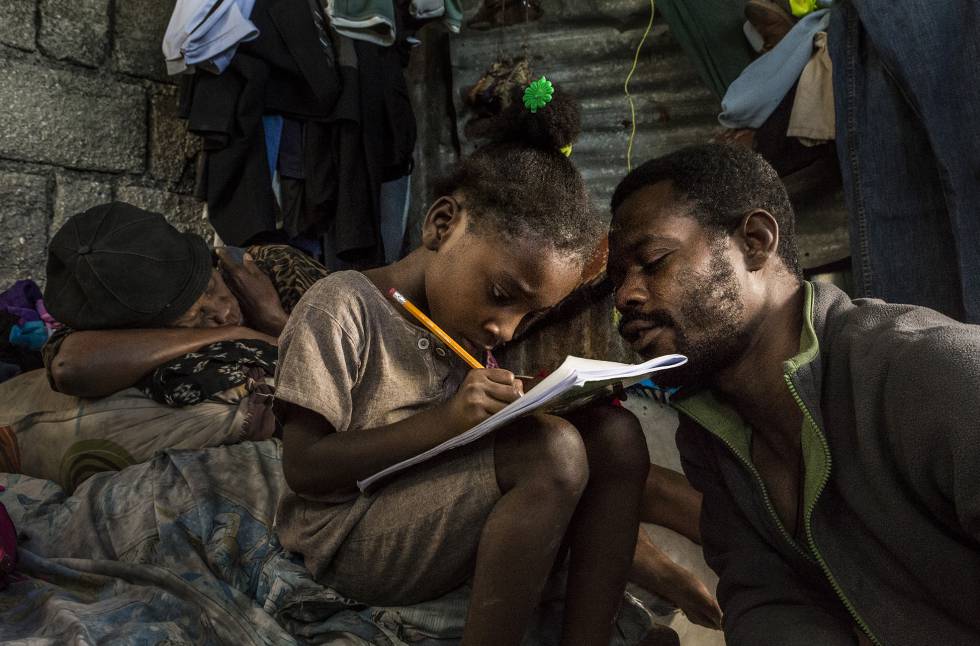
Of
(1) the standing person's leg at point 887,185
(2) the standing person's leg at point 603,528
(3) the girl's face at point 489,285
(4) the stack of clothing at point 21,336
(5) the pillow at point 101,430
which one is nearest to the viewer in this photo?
(2) the standing person's leg at point 603,528

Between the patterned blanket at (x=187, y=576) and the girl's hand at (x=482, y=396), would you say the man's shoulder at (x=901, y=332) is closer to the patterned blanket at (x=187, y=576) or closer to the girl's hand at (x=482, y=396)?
the girl's hand at (x=482, y=396)

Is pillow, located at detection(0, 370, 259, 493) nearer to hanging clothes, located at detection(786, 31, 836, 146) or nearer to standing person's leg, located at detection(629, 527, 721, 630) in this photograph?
standing person's leg, located at detection(629, 527, 721, 630)

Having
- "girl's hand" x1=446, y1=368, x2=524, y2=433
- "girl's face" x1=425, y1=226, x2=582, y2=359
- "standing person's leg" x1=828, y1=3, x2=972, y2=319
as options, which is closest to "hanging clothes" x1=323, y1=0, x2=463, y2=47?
"standing person's leg" x1=828, y1=3, x2=972, y2=319

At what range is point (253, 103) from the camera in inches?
136

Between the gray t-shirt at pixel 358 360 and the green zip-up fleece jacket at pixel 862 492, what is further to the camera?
the gray t-shirt at pixel 358 360

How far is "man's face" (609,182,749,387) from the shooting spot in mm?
1560

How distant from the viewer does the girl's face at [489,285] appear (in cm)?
170

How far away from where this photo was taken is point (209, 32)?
3371mm

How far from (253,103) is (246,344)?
1311mm

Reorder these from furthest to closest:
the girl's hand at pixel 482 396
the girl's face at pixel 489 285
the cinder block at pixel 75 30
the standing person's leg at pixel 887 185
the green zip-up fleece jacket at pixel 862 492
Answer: the cinder block at pixel 75 30
the standing person's leg at pixel 887 185
the girl's face at pixel 489 285
the girl's hand at pixel 482 396
the green zip-up fleece jacket at pixel 862 492

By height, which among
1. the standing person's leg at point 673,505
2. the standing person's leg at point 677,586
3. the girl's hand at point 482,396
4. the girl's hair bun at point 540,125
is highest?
the girl's hair bun at point 540,125

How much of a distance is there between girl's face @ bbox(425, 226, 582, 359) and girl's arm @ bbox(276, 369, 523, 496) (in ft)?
0.89

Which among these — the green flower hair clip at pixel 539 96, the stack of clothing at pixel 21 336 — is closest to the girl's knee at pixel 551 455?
the green flower hair clip at pixel 539 96

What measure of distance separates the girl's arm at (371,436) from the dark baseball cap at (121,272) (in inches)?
46.3
